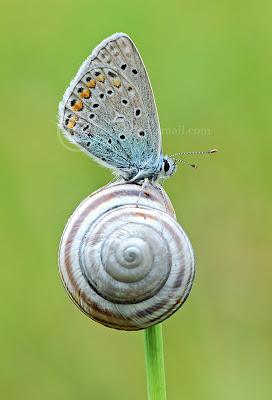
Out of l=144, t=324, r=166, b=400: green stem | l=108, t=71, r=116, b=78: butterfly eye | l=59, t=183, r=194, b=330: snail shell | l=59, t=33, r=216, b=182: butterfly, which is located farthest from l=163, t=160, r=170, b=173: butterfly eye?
l=144, t=324, r=166, b=400: green stem

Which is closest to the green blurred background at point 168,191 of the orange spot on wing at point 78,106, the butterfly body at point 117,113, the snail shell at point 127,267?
the butterfly body at point 117,113

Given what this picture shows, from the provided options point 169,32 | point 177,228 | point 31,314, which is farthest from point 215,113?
point 177,228

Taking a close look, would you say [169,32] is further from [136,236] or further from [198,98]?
[136,236]

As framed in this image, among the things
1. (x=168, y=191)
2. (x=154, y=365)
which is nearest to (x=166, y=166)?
(x=154, y=365)

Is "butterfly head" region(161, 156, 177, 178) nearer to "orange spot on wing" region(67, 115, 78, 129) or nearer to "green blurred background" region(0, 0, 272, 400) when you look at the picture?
"orange spot on wing" region(67, 115, 78, 129)

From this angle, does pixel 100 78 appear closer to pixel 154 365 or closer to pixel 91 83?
pixel 91 83

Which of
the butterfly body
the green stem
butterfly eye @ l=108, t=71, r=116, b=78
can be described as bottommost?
the green stem
